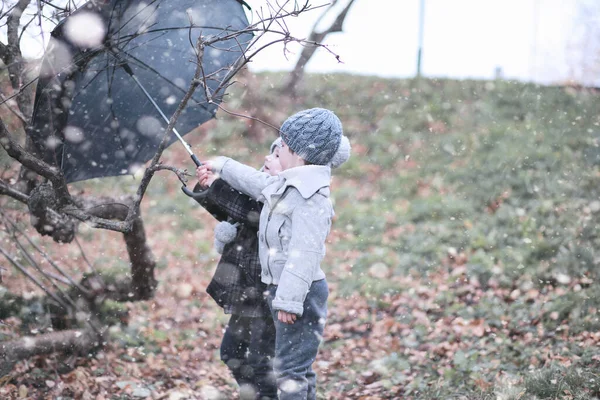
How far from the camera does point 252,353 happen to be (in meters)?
3.28

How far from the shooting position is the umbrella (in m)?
2.88

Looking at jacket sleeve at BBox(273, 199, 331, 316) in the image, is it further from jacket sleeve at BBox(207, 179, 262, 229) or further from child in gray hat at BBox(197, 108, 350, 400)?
jacket sleeve at BBox(207, 179, 262, 229)

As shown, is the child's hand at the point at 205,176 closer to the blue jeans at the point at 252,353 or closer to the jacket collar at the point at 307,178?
the jacket collar at the point at 307,178

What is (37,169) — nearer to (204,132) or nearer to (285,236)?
(285,236)

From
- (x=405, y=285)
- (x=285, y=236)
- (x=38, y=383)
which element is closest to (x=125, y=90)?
(x=285, y=236)

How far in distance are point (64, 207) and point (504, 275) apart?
487 centimetres

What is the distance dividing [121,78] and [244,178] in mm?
1208

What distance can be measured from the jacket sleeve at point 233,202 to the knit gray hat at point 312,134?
41 centimetres

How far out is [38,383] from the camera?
3.91 m

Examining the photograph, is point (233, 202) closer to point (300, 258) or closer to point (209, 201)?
point (209, 201)

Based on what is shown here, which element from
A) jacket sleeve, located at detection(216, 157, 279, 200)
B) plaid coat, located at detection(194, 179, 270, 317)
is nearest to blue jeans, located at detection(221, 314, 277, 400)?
plaid coat, located at detection(194, 179, 270, 317)

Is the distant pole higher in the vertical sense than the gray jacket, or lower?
higher

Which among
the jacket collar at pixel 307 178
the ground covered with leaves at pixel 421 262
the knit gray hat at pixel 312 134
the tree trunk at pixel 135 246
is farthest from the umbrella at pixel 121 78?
the ground covered with leaves at pixel 421 262

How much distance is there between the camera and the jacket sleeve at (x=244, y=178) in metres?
2.99
